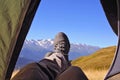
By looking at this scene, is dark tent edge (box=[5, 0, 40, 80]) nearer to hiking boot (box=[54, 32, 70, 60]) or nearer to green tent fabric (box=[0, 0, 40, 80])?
green tent fabric (box=[0, 0, 40, 80])

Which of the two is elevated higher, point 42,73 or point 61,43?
point 42,73

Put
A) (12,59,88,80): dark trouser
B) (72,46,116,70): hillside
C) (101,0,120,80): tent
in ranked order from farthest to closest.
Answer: (72,46,116,70): hillside < (101,0,120,80): tent < (12,59,88,80): dark trouser

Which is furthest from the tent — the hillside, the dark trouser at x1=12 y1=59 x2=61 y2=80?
the hillside

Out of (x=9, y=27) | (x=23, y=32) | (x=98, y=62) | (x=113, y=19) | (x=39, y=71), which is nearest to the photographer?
(x=39, y=71)

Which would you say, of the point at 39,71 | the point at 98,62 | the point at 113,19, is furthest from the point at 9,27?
the point at 98,62

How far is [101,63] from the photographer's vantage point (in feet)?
137

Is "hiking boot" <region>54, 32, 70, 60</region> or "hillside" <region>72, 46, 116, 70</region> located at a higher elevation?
"hiking boot" <region>54, 32, 70, 60</region>

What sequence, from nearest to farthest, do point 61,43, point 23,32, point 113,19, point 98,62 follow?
point 23,32 → point 61,43 → point 113,19 → point 98,62

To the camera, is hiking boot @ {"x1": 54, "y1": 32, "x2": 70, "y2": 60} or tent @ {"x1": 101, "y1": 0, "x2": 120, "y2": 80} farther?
tent @ {"x1": 101, "y1": 0, "x2": 120, "y2": 80}

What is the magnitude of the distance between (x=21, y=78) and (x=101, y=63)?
38102mm

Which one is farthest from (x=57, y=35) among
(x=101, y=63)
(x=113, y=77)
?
(x=101, y=63)

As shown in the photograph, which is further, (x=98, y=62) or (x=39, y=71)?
(x=98, y=62)

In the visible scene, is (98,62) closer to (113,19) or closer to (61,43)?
(113,19)

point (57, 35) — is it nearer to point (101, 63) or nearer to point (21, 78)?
point (21, 78)
